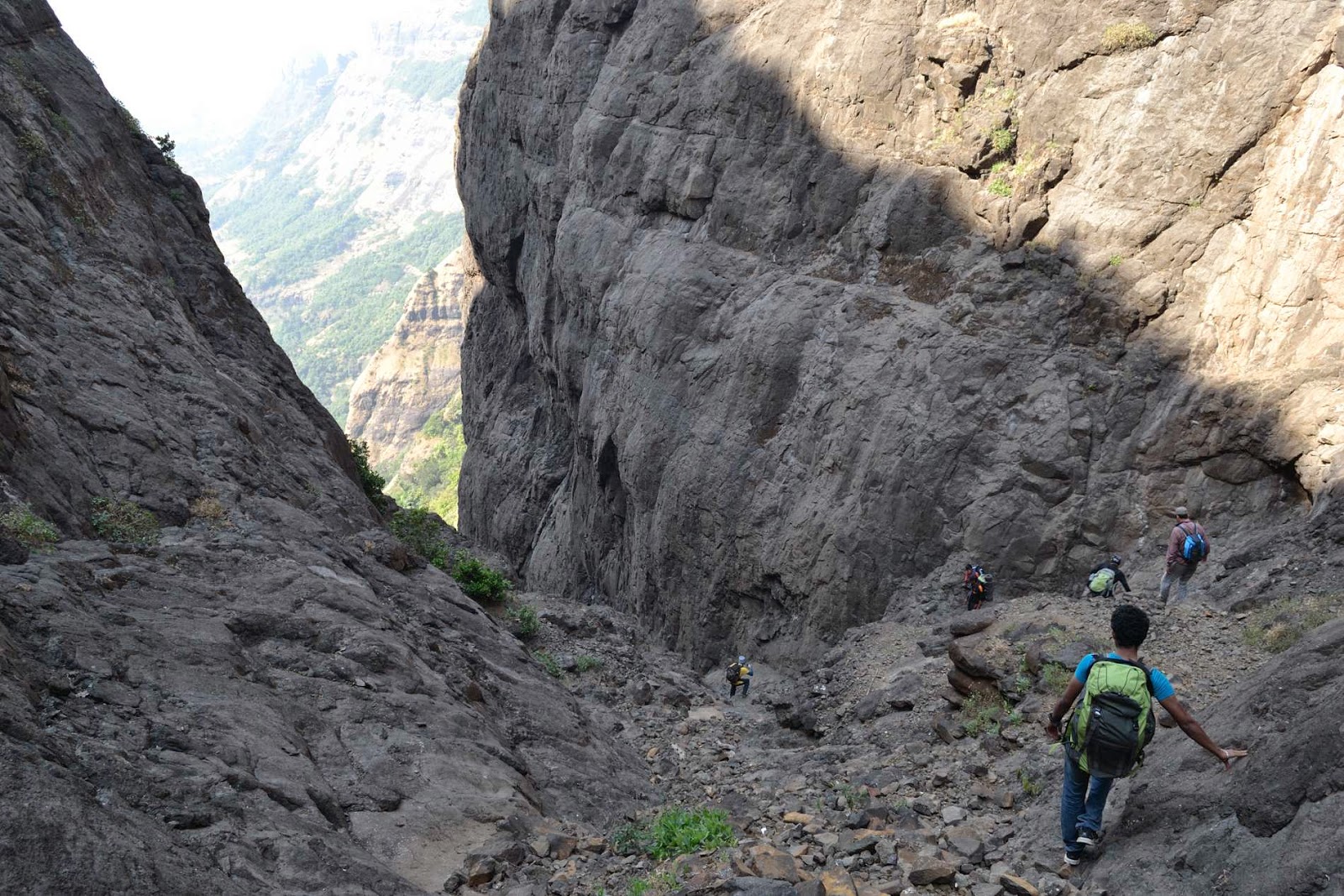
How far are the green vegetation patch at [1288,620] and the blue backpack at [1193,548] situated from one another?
134cm

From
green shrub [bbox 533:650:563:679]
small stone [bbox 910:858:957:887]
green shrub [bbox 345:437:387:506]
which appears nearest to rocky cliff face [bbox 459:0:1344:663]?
green shrub [bbox 533:650:563:679]

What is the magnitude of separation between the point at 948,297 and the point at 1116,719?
51.0ft

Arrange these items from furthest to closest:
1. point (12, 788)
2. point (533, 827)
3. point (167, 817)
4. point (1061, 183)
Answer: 1. point (1061, 183)
2. point (533, 827)
3. point (167, 817)
4. point (12, 788)

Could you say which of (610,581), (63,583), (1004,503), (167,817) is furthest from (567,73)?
(167,817)

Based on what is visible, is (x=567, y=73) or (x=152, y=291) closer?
(x=152, y=291)

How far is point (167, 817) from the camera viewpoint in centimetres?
612

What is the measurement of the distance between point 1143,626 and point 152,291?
17.7 metres

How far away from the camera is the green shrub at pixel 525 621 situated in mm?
20766

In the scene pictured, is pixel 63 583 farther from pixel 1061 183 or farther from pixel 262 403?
pixel 1061 183

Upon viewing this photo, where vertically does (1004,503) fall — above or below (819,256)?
below

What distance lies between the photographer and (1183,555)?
44.7ft

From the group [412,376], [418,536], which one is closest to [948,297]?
[418,536]

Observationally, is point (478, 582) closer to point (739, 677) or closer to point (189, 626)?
point (739, 677)

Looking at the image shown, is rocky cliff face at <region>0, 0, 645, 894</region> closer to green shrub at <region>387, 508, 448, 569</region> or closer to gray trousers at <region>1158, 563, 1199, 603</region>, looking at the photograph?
green shrub at <region>387, 508, 448, 569</region>
